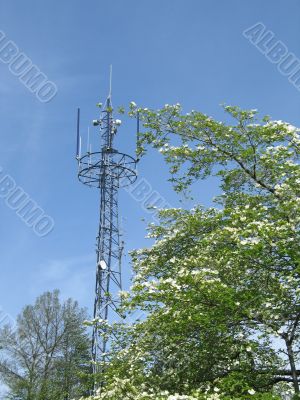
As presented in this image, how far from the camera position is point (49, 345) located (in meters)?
40.5

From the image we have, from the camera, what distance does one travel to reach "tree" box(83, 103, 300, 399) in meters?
11.0

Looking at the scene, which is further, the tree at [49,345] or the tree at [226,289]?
the tree at [49,345]

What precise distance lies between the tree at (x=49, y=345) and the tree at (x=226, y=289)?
963 inches

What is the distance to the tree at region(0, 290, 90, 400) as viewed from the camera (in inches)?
1495

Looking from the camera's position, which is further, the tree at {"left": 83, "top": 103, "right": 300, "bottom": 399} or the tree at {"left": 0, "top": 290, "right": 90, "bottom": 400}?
the tree at {"left": 0, "top": 290, "right": 90, "bottom": 400}

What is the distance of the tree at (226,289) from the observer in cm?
1098

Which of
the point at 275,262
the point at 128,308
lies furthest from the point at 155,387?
the point at 275,262

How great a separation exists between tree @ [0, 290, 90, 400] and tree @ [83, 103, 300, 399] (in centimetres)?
2446

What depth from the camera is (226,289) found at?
10773mm

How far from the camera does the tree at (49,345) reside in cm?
3797

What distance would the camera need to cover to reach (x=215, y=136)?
14266mm

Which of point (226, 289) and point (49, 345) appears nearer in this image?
point (226, 289)

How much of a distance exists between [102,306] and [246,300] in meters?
13.8

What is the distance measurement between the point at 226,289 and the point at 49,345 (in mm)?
32961
